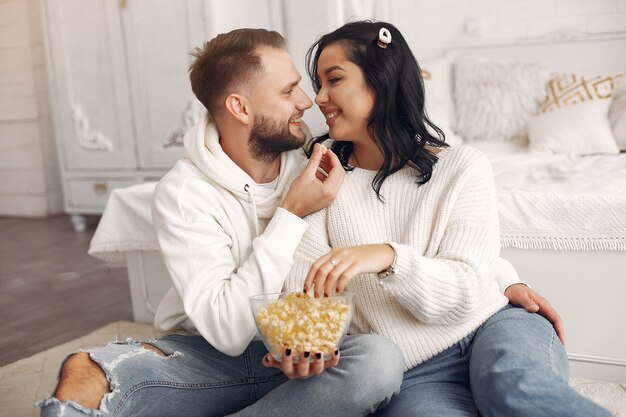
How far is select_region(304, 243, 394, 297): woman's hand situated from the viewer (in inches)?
44.1

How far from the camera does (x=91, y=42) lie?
165 inches

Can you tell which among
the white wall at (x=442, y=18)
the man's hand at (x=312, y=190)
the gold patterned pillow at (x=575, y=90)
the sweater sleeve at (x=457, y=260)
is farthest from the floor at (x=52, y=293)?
the gold patterned pillow at (x=575, y=90)

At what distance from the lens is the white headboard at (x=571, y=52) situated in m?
3.14

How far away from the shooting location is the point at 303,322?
1.08 m

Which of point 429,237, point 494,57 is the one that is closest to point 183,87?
point 494,57

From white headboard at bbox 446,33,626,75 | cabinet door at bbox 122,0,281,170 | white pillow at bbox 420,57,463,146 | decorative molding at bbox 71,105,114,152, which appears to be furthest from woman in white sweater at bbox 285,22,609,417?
decorative molding at bbox 71,105,114,152

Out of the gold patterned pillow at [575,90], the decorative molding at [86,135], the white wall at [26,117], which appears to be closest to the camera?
the gold patterned pillow at [575,90]

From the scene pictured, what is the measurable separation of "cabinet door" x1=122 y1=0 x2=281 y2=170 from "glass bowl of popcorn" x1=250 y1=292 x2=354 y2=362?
8.84 ft

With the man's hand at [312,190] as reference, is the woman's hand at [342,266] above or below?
below

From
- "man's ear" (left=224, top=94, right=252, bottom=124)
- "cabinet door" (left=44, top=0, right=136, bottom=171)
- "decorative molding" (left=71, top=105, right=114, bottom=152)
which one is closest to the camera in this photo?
"man's ear" (left=224, top=94, right=252, bottom=124)

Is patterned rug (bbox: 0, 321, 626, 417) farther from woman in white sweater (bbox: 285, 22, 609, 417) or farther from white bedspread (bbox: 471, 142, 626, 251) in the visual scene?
woman in white sweater (bbox: 285, 22, 609, 417)

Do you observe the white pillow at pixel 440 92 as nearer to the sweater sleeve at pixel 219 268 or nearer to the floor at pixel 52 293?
the floor at pixel 52 293

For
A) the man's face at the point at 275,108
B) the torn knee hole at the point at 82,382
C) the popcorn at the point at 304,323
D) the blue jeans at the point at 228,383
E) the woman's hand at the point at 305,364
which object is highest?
the man's face at the point at 275,108

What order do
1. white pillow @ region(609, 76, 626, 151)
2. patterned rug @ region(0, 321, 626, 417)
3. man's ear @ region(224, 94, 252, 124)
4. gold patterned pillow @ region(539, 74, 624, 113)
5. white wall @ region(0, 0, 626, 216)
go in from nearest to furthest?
man's ear @ region(224, 94, 252, 124), patterned rug @ region(0, 321, 626, 417), white pillow @ region(609, 76, 626, 151), gold patterned pillow @ region(539, 74, 624, 113), white wall @ region(0, 0, 626, 216)
